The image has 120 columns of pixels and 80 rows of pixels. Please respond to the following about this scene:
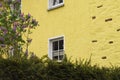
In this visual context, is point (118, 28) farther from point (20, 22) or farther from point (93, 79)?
point (93, 79)

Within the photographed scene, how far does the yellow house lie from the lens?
45.1ft

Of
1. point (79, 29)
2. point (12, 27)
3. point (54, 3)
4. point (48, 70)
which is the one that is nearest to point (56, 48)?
point (79, 29)

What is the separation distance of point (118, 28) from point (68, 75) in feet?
16.9

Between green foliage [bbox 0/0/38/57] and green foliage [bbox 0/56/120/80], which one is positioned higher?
green foliage [bbox 0/0/38/57]

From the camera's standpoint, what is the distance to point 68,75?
8.82m

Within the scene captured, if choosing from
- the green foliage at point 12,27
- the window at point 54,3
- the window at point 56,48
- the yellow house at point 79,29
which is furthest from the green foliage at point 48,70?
the window at point 54,3

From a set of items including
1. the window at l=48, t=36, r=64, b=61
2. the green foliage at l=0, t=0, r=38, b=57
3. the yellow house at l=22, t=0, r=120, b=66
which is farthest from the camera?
the window at l=48, t=36, r=64, b=61

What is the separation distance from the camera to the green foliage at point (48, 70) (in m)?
8.12

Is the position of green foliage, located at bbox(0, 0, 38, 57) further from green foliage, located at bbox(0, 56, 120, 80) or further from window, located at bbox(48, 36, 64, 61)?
green foliage, located at bbox(0, 56, 120, 80)

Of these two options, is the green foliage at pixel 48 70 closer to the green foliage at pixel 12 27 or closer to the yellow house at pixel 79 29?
the green foliage at pixel 12 27

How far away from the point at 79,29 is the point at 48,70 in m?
6.66

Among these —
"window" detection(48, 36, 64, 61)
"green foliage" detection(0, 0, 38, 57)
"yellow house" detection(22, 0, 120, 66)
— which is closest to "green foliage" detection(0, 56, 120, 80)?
"green foliage" detection(0, 0, 38, 57)

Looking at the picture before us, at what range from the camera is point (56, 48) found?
1644 centimetres

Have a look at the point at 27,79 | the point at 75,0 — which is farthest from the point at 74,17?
the point at 27,79
